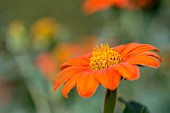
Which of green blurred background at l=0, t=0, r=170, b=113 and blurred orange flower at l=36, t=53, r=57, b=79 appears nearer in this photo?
green blurred background at l=0, t=0, r=170, b=113

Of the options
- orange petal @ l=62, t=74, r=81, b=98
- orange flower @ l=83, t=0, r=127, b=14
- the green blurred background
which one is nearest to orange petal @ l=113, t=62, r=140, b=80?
orange petal @ l=62, t=74, r=81, b=98

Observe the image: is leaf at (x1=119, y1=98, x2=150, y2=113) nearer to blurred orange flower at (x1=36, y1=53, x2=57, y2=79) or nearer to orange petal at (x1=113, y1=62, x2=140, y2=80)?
orange petal at (x1=113, y1=62, x2=140, y2=80)

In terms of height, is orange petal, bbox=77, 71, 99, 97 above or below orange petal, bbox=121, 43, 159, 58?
below

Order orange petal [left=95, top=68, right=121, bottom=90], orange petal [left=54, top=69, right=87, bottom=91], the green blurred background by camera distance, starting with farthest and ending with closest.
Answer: the green blurred background → orange petal [left=54, top=69, right=87, bottom=91] → orange petal [left=95, top=68, right=121, bottom=90]

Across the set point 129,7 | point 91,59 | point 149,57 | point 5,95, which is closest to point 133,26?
point 129,7

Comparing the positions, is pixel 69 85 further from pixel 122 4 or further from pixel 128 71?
pixel 122 4

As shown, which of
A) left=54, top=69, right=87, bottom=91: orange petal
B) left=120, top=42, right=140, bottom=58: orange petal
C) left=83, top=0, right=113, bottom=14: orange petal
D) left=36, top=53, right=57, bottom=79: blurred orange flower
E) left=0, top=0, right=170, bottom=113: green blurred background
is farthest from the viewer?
left=83, top=0, right=113, bottom=14: orange petal

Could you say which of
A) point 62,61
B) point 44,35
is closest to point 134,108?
point 62,61

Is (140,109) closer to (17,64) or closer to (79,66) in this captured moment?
(79,66)

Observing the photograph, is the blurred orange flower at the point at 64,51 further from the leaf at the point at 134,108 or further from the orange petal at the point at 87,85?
the orange petal at the point at 87,85
